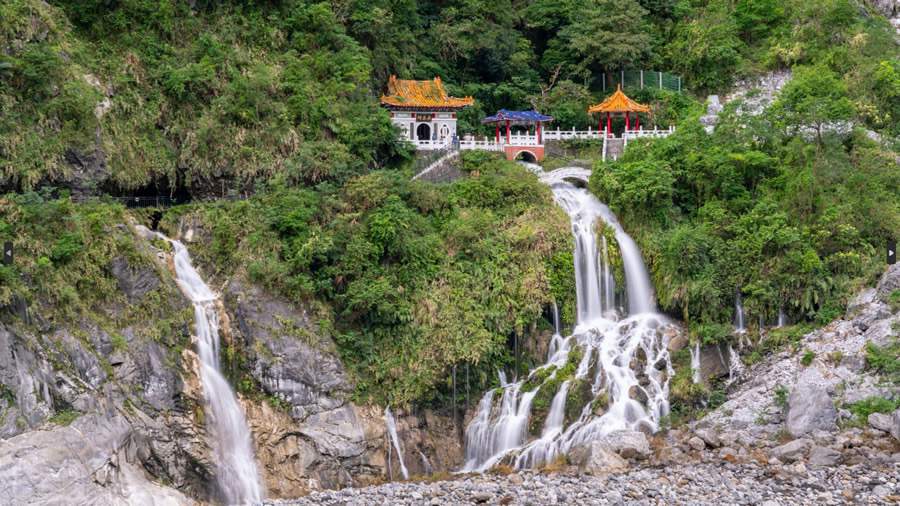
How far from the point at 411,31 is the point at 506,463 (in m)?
22.2

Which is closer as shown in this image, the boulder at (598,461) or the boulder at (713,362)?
the boulder at (598,461)

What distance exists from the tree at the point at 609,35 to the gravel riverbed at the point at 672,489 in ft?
78.5

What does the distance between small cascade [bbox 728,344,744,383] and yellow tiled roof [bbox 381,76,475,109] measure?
15.1 meters

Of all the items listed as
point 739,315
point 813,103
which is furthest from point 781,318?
point 813,103

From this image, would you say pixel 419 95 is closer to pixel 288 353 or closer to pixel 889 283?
pixel 288 353

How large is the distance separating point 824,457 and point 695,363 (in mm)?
6725

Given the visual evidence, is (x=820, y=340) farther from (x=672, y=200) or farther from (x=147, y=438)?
(x=147, y=438)

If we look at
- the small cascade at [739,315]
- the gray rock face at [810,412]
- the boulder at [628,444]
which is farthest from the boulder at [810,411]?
the small cascade at [739,315]

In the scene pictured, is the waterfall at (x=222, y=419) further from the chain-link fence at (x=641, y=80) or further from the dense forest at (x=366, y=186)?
the chain-link fence at (x=641, y=80)

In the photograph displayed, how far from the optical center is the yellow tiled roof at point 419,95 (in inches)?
1581

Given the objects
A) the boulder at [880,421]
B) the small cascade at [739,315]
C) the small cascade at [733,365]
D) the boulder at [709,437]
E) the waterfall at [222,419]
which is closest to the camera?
the boulder at [880,421]

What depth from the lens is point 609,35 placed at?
45.3m

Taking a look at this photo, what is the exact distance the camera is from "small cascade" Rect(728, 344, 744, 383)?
101 ft

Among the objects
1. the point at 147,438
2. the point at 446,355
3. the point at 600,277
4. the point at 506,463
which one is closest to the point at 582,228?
the point at 600,277
